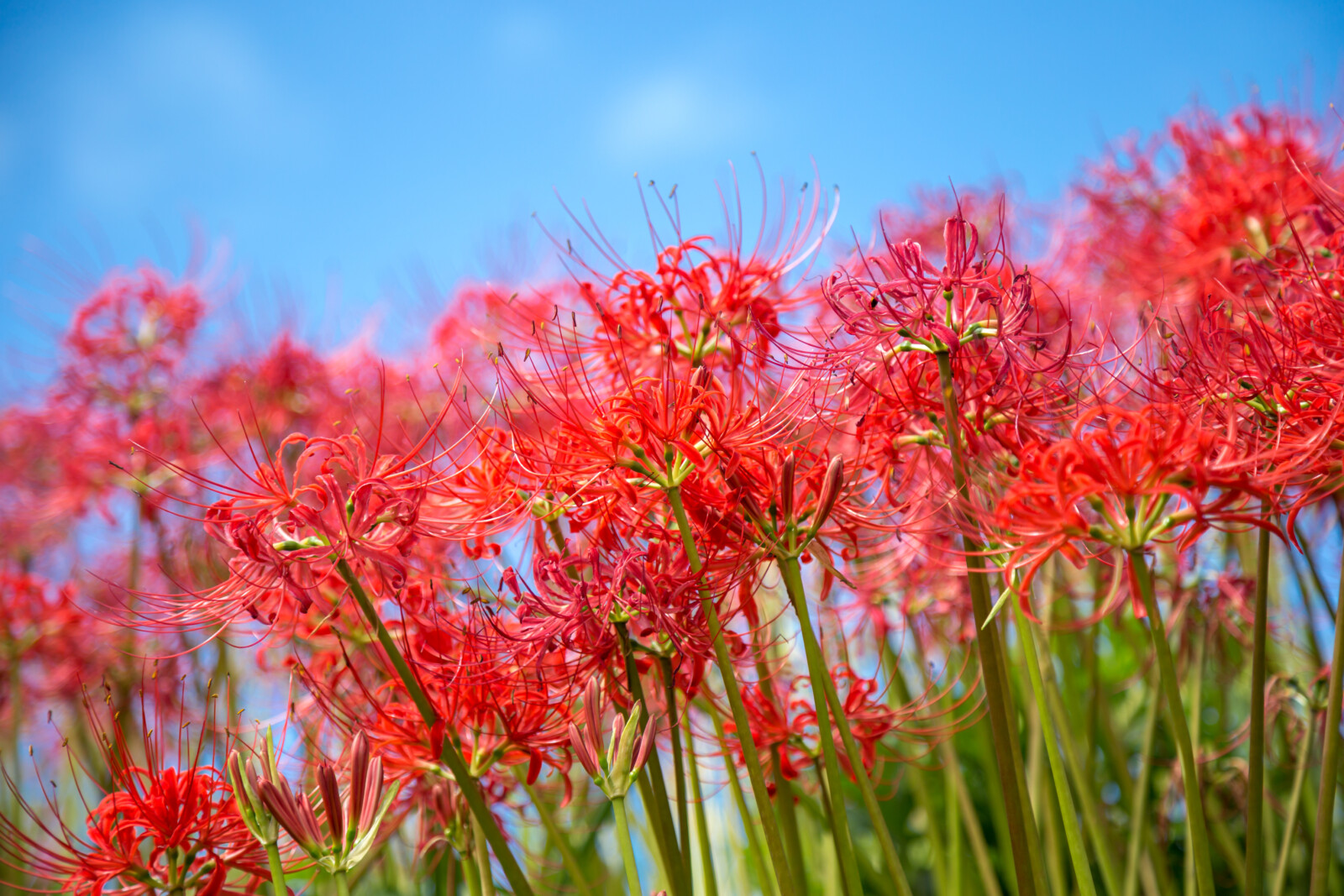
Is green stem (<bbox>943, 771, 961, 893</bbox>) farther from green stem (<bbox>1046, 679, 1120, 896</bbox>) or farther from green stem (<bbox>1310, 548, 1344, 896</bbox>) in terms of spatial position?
green stem (<bbox>1310, 548, 1344, 896</bbox>)

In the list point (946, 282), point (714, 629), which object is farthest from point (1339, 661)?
point (714, 629)

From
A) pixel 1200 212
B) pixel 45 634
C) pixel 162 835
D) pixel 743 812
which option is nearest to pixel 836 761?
pixel 743 812

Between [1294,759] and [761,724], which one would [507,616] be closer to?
[761,724]

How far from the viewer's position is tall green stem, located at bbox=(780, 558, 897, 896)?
116 cm

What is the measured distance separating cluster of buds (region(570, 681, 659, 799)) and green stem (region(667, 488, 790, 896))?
0.10 metres

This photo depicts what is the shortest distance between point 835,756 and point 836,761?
26 mm

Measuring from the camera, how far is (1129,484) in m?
1.06

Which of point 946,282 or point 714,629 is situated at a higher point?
point 946,282

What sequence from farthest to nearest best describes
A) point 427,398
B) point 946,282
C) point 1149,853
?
1. point 427,398
2. point 1149,853
3. point 946,282

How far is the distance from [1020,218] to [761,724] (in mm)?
2634

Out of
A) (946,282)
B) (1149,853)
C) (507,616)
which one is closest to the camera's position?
(946,282)

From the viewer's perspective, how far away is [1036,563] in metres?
1.15

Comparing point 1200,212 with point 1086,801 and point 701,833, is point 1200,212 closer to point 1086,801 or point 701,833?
point 1086,801

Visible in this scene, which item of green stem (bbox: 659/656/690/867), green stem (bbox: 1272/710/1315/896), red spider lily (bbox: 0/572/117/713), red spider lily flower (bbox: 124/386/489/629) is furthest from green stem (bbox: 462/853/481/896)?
red spider lily (bbox: 0/572/117/713)
